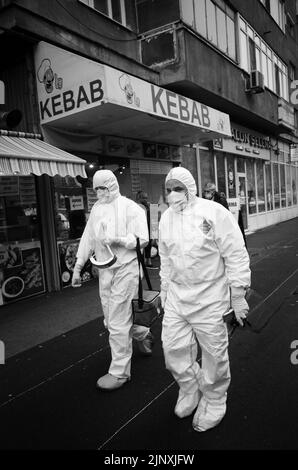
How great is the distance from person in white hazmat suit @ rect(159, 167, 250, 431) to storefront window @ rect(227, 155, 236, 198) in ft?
40.5

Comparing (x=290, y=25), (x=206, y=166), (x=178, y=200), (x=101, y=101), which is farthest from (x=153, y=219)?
(x=290, y=25)

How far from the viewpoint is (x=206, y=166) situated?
13008 mm

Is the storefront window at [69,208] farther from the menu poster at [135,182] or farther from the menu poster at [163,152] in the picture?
the menu poster at [163,152]

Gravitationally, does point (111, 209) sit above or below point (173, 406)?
above

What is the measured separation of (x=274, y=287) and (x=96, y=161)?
15.2ft

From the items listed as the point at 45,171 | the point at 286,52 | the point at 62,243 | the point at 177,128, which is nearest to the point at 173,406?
the point at 45,171

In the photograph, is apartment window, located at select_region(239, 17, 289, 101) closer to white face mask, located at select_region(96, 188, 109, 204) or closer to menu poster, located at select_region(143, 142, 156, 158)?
menu poster, located at select_region(143, 142, 156, 158)

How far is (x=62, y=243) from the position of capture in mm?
7500

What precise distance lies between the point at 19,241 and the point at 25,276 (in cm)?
66

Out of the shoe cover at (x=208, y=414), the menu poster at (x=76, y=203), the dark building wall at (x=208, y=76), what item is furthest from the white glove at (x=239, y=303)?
the dark building wall at (x=208, y=76)

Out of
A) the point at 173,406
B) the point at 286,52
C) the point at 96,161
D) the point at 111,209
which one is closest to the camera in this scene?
the point at 173,406

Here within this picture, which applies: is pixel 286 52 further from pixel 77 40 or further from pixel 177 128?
pixel 77 40

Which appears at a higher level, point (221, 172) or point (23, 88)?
point (23, 88)

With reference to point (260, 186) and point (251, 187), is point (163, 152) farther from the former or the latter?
point (260, 186)
